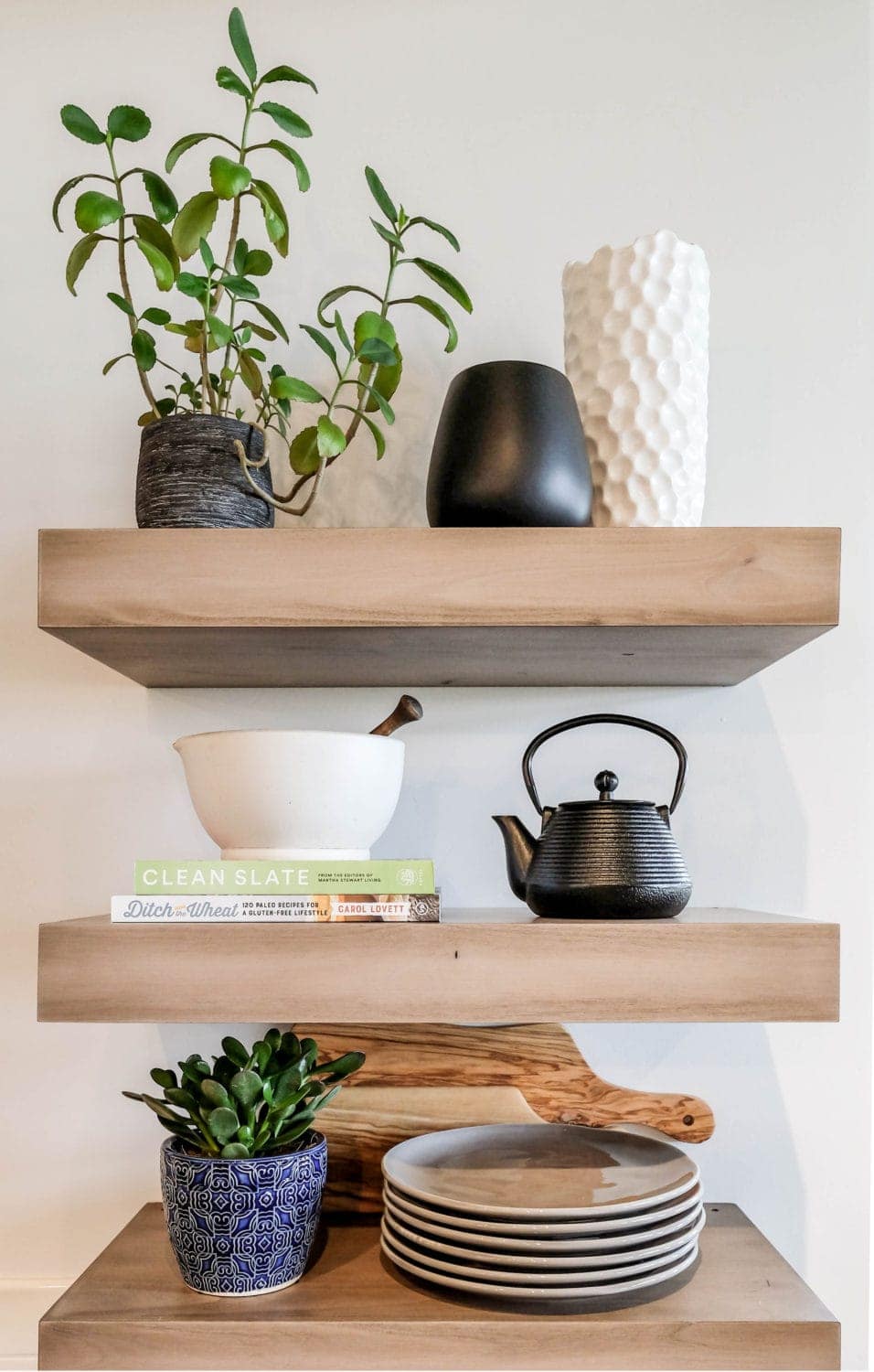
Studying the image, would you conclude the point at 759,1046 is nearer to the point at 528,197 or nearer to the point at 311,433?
the point at 311,433

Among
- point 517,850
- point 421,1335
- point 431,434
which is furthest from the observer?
point 431,434

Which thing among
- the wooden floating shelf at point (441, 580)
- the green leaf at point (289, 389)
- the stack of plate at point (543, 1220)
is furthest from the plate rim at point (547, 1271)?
the green leaf at point (289, 389)

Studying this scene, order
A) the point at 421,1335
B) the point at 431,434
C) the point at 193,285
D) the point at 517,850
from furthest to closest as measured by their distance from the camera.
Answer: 1. the point at 431,434
2. the point at 517,850
3. the point at 193,285
4. the point at 421,1335

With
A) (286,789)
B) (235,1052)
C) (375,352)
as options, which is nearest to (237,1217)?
(235,1052)

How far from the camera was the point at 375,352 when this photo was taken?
108cm

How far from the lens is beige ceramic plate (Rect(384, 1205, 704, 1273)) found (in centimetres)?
97

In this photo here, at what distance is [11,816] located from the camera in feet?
4.29

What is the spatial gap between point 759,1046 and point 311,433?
81cm

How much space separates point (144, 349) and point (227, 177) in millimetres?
176

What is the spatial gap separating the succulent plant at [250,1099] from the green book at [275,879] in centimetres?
16

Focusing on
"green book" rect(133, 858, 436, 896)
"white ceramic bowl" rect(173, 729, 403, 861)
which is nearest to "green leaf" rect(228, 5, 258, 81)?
"white ceramic bowl" rect(173, 729, 403, 861)

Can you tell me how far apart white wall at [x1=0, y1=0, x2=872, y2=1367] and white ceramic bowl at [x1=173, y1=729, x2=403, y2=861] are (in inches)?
9.1

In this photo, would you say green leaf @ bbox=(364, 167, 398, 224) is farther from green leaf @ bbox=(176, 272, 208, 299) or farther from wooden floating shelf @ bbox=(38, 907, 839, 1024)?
wooden floating shelf @ bbox=(38, 907, 839, 1024)

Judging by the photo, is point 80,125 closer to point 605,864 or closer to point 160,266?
point 160,266
